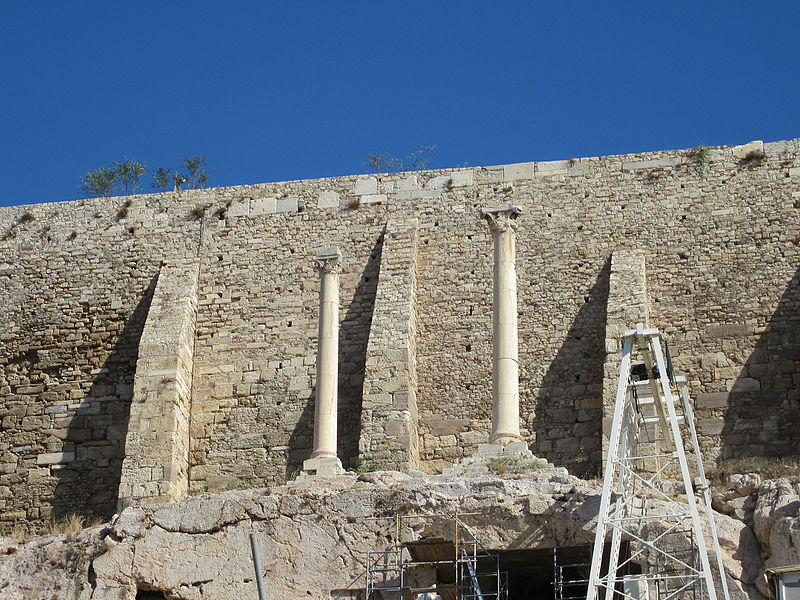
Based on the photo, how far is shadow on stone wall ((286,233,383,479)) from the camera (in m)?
27.6

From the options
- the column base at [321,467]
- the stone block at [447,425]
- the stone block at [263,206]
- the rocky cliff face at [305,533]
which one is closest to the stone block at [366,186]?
the stone block at [263,206]

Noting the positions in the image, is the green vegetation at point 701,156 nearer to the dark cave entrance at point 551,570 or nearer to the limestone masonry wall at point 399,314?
the limestone masonry wall at point 399,314

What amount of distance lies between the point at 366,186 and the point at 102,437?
6.46m

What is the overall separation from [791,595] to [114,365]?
46.6 feet

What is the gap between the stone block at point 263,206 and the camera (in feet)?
101

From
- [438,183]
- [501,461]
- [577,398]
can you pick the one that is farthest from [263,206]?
[501,461]

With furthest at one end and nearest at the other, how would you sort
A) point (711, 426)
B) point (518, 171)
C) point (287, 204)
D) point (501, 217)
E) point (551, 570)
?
point (287, 204) < point (518, 171) < point (501, 217) < point (711, 426) < point (551, 570)

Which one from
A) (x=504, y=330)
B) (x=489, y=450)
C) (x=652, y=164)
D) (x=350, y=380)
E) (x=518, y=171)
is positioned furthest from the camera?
(x=518, y=171)

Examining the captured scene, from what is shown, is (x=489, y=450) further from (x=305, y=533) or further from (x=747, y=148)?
(x=747, y=148)

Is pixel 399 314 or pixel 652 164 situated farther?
pixel 652 164

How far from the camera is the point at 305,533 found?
23.2 meters

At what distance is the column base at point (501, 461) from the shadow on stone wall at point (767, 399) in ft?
10.8

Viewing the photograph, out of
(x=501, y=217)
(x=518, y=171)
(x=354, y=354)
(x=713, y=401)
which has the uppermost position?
(x=518, y=171)

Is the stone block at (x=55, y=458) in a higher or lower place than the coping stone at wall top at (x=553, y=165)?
lower
